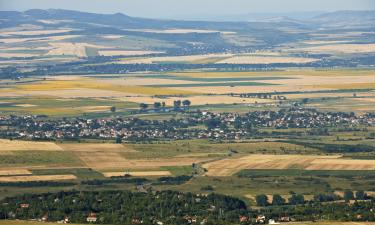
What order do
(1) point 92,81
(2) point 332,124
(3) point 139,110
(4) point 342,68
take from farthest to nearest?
1. (4) point 342,68
2. (1) point 92,81
3. (3) point 139,110
4. (2) point 332,124

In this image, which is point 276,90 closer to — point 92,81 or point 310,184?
point 92,81

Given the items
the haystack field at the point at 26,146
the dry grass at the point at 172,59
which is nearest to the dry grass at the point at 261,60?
the dry grass at the point at 172,59

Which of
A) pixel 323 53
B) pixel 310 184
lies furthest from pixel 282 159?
pixel 323 53

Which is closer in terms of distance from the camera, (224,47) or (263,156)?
(263,156)

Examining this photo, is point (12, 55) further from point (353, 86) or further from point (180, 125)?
point (180, 125)

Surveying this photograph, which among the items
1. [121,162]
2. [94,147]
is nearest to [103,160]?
[121,162]

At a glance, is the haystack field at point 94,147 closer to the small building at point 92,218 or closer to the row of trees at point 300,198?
the row of trees at point 300,198

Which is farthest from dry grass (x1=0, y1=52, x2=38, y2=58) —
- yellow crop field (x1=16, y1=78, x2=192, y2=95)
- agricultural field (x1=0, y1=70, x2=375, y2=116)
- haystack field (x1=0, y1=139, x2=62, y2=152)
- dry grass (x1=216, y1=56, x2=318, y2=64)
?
haystack field (x1=0, y1=139, x2=62, y2=152)
